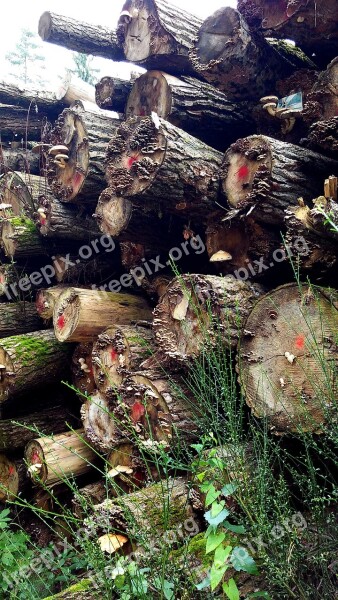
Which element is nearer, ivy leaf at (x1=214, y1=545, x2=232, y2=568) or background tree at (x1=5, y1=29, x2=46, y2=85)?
ivy leaf at (x1=214, y1=545, x2=232, y2=568)

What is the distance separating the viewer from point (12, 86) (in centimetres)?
551

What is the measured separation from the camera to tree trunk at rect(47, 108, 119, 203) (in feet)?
12.2

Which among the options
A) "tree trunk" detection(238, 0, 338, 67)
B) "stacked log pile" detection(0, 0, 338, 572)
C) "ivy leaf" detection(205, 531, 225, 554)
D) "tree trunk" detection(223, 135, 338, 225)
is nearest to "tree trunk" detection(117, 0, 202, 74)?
"stacked log pile" detection(0, 0, 338, 572)

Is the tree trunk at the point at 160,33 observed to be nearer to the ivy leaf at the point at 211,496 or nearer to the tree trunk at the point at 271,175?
the tree trunk at the point at 271,175

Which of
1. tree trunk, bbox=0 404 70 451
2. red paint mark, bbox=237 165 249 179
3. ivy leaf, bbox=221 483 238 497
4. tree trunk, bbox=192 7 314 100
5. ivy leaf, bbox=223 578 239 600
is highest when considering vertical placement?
tree trunk, bbox=192 7 314 100

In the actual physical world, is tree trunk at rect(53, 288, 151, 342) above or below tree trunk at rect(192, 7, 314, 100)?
below

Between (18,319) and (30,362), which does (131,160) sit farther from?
(18,319)

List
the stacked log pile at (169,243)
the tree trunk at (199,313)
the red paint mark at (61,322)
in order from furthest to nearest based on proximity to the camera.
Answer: the red paint mark at (61,322) → the tree trunk at (199,313) → the stacked log pile at (169,243)

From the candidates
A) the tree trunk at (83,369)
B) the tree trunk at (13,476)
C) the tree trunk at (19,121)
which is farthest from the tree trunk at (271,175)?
the tree trunk at (19,121)

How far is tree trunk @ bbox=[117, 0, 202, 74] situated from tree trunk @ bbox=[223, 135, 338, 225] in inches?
45.2

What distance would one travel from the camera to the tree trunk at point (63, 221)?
409cm

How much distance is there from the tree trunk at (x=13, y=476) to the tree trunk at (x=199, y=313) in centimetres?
189

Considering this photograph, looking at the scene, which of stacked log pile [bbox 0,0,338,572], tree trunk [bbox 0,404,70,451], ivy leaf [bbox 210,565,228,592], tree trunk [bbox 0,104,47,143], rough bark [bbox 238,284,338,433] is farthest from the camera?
tree trunk [bbox 0,104,47,143]

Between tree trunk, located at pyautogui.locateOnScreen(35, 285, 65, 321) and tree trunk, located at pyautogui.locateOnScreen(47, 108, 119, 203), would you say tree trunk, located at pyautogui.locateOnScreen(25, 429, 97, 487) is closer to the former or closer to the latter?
tree trunk, located at pyautogui.locateOnScreen(35, 285, 65, 321)
